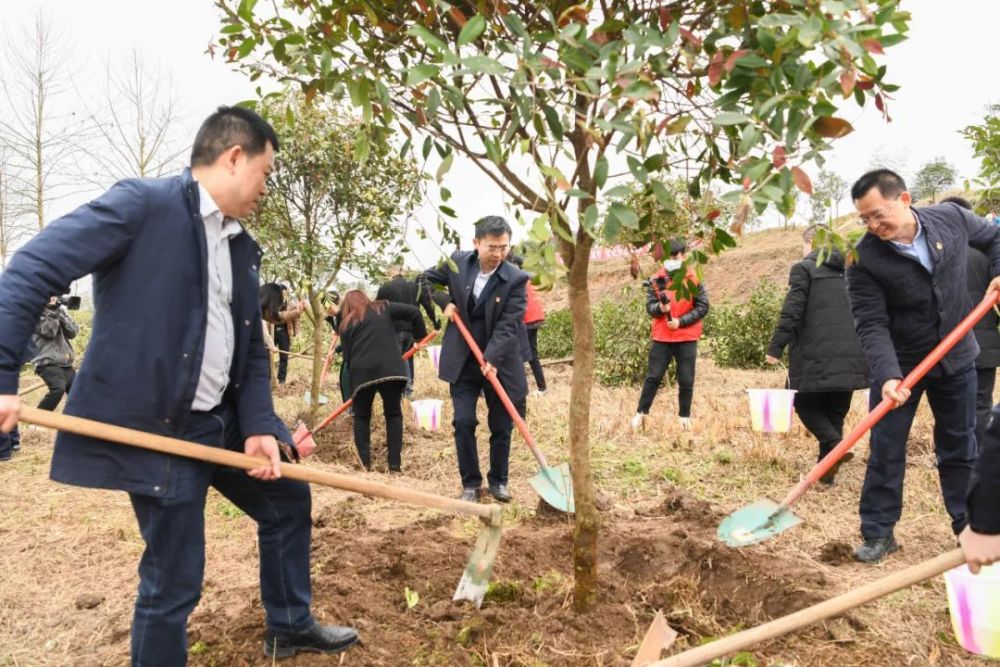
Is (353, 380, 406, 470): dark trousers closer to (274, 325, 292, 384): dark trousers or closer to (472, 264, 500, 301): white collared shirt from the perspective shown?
(472, 264, 500, 301): white collared shirt

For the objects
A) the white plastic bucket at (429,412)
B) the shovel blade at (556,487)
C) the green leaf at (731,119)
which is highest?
the green leaf at (731,119)

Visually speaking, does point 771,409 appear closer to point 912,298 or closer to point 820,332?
point 820,332

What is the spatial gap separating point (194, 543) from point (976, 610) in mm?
2576

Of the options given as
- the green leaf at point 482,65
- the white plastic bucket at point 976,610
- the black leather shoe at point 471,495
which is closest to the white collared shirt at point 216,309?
the green leaf at point 482,65

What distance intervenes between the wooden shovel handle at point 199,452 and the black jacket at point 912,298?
2134 mm

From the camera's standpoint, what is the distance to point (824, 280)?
16.8 ft

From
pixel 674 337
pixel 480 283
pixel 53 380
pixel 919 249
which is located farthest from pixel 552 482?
pixel 53 380

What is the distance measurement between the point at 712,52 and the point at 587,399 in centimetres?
132

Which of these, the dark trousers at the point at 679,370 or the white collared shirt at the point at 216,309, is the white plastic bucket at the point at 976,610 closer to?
the white collared shirt at the point at 216,309

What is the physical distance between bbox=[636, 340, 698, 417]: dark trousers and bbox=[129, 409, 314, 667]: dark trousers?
4465mm

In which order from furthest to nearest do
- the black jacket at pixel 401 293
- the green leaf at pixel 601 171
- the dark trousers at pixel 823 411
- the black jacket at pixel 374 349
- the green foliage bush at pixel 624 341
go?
the green foliage bush at pixel 624 341
the black jacket at pixel 401 293
the black jacket at pixel 374 349
the dark trousers at pixel 823 411
the green leaf at pixel 601 171

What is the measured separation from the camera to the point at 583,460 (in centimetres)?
288

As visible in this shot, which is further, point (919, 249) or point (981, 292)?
point (981, 292)

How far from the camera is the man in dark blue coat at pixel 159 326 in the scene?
1975 millimetres
